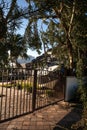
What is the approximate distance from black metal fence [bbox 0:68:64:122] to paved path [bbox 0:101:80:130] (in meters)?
0.18

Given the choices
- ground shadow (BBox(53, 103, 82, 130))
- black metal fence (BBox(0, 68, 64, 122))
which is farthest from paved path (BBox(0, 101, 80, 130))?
black metal fence (BBox(0, 68, 64, 122))

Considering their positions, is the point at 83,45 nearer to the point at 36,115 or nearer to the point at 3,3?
the point at 36,115

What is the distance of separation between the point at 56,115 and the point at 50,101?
192 cm

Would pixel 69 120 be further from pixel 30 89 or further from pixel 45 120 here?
pixel 30 89

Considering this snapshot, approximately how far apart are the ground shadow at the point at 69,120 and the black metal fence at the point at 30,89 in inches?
40.3

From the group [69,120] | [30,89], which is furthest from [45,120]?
[30,89]

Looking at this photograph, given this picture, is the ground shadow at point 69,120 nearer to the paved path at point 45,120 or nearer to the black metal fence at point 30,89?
the paved path at point 45,120

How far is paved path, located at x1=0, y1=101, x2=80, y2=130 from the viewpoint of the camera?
6539mm

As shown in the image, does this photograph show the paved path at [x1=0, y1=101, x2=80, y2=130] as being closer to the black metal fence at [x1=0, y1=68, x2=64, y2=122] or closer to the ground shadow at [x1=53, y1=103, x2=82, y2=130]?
the ground shadow at [x1=53, y1=103, x2=82, y2=130]

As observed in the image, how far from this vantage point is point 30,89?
31.8 feet

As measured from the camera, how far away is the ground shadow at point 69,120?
6.63 meters

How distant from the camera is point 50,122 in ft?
23.3

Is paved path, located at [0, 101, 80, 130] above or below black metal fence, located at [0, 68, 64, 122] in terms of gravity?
below

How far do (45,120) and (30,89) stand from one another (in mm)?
2475
